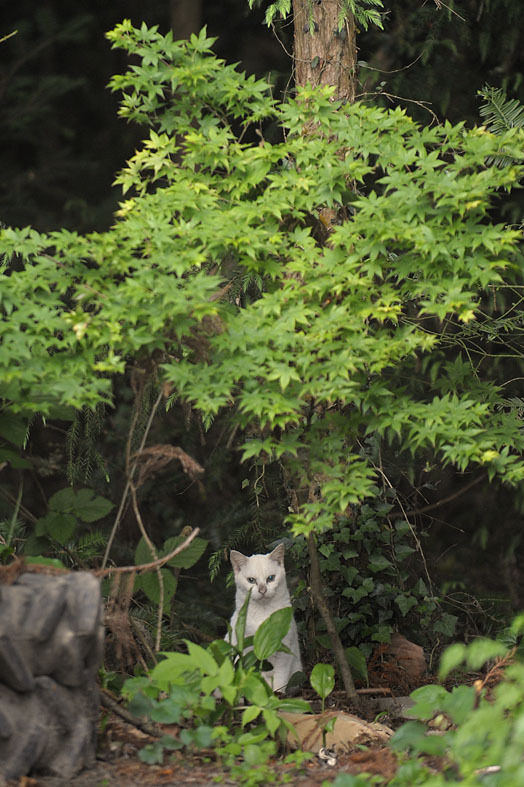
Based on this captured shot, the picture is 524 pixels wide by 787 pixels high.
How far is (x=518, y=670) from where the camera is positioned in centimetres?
237

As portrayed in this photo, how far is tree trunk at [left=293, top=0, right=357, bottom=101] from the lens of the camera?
16.1 ft

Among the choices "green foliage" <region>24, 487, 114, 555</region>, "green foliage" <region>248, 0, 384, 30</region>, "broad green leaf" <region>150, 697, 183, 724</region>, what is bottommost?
"broad green leaf" <region>150, 697, 183, 724</region>

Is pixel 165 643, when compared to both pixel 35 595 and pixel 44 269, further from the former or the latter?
pixel 44 269

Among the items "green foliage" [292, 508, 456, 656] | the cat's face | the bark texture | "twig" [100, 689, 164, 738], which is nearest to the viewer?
the bark texture

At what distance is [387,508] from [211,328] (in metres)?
1.85

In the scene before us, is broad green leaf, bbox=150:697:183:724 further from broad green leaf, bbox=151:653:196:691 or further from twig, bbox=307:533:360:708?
twig, bbox=307:533:360:708

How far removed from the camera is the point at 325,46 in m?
Answer: 4.94

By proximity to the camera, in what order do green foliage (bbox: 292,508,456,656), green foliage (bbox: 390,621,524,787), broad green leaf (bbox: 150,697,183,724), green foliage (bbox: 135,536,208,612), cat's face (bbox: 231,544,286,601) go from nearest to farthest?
green foliage (bbox: 390,621,524,787)
broad green leaf (bbox: 150,697,183,724)
green foliage (bbox: 135,536,208,612)
cat's face (bbox: 231,544,286,601)
green foliage (bbox: 292,508,456,656)

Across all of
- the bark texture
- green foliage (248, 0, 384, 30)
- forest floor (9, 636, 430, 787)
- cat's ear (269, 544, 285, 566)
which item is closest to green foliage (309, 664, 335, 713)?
forest floor (9, 636, 430, 787)

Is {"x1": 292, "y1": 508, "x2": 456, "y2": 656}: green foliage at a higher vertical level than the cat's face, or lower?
lower

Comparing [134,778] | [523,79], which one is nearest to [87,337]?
[134,778]

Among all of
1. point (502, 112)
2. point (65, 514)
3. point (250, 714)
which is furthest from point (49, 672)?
point (502, 112)

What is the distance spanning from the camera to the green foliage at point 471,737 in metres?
2.35

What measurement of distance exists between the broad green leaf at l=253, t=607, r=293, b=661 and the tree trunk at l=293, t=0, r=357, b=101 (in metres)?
2.73
